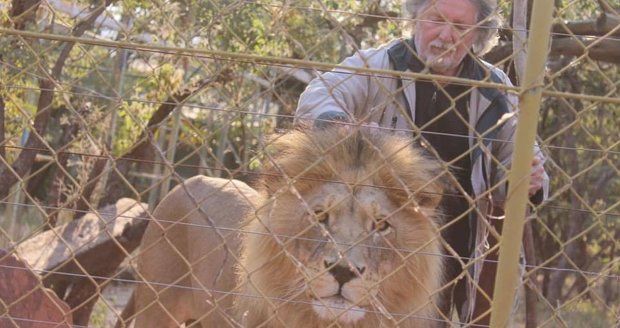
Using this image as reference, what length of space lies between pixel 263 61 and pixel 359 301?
32.2 inches

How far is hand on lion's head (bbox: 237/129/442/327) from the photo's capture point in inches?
121

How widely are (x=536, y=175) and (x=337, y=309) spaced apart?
742 mm

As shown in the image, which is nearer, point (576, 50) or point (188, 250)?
point (188, 250)

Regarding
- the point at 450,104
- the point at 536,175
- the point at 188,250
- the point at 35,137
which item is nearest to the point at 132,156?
the point at 35,137

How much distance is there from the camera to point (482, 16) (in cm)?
353

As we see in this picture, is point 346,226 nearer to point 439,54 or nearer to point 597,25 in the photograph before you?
point 439,54

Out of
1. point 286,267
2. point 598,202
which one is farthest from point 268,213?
point 598,202

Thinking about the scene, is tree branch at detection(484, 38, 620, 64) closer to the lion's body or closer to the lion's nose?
the lion's body

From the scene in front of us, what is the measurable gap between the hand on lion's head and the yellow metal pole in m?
0.74

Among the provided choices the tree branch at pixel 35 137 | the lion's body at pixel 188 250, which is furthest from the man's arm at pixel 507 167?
the tree branch at pixel 35 137

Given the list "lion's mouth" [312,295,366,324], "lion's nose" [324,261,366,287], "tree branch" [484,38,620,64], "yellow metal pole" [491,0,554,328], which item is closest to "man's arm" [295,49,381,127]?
"lion's nose" [324,261,366,287]

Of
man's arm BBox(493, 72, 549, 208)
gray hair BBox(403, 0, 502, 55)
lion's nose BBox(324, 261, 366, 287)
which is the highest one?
gray hair BBox(403, 0, 502, 55)

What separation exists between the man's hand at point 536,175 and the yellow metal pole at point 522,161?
641 millimetres

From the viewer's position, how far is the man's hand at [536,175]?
9.50 feet
